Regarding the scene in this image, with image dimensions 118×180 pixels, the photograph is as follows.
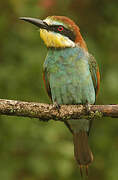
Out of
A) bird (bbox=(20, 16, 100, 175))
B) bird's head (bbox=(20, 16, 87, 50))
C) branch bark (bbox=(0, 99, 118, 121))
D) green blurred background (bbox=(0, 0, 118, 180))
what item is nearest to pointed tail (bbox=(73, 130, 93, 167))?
green blurred background (bbox=(0, 0, 118, 180))

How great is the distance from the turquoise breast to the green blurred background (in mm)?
389

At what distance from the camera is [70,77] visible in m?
3.80

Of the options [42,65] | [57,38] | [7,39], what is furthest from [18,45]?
[57,38]

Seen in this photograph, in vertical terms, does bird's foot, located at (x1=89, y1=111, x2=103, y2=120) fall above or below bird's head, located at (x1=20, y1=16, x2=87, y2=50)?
below

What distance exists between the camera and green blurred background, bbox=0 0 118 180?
13.0ft

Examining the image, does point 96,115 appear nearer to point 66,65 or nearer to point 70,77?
point 70,77

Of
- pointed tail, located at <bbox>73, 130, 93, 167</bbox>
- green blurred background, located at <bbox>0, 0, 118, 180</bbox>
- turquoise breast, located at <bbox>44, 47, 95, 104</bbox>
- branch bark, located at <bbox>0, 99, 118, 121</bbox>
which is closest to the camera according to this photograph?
branch bark, located at <bbox>0, 99, 118, 121</bbox>

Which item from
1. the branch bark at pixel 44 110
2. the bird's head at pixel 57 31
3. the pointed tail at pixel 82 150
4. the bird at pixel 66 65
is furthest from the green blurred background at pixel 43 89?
the branch bark at pixel 44 110

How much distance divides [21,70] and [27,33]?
46cm

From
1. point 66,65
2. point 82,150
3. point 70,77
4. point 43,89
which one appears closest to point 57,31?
point 66,65

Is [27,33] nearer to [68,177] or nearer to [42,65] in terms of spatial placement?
[42,65]

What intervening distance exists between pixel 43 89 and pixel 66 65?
0.53 meters

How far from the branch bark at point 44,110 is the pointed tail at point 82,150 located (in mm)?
852

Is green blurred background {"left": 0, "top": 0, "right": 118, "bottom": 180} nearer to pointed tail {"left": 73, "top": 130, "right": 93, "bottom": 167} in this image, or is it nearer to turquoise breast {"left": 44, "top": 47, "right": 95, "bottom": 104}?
pointed tail {"left": 73, "top": 130, "right": 93, "bottom": 167}
